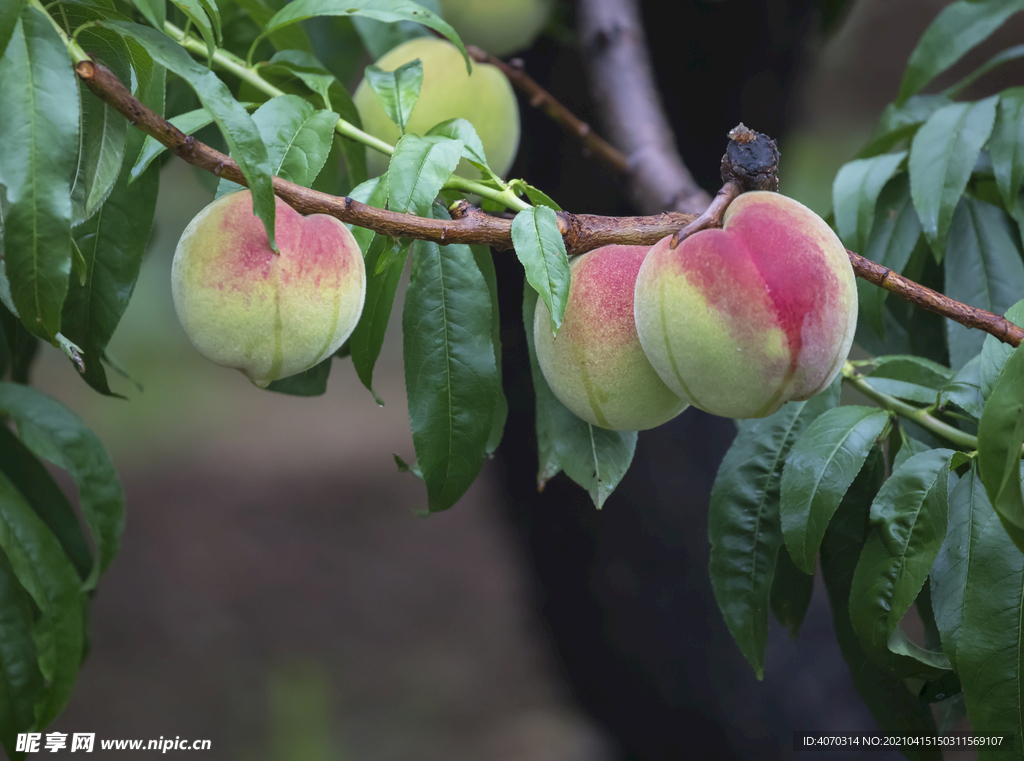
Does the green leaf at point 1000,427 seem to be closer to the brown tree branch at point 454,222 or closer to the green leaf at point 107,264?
the brown tree branch at point 454,222

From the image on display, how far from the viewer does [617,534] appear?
4.63 feet

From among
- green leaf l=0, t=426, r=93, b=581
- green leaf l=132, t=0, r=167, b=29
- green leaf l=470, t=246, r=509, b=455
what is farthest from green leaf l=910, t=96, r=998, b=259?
green leaf l=0, t=426, r=93, b=581

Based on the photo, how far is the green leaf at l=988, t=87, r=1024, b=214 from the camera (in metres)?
0.80

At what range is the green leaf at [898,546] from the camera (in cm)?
60

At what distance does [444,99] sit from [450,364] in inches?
19.9

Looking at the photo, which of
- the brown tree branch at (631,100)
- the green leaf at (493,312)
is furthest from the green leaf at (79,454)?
the brown tree branch at (631,100)

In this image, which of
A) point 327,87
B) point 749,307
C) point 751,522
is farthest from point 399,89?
point 751,522

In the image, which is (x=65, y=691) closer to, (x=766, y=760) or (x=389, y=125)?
(x=389, y=125)

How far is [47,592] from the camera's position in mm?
683

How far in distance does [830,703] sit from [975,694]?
3.15 ft

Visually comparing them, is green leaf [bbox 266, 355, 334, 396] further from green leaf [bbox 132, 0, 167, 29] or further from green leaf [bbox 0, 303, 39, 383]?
green leaf [bbox 132, 0, 167, 29]

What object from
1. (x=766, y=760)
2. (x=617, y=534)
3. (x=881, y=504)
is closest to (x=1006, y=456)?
(x=881, y=504)

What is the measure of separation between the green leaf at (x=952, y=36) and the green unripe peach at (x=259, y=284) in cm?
84

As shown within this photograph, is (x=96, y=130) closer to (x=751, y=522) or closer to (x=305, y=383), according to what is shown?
(x=305, y=383)
